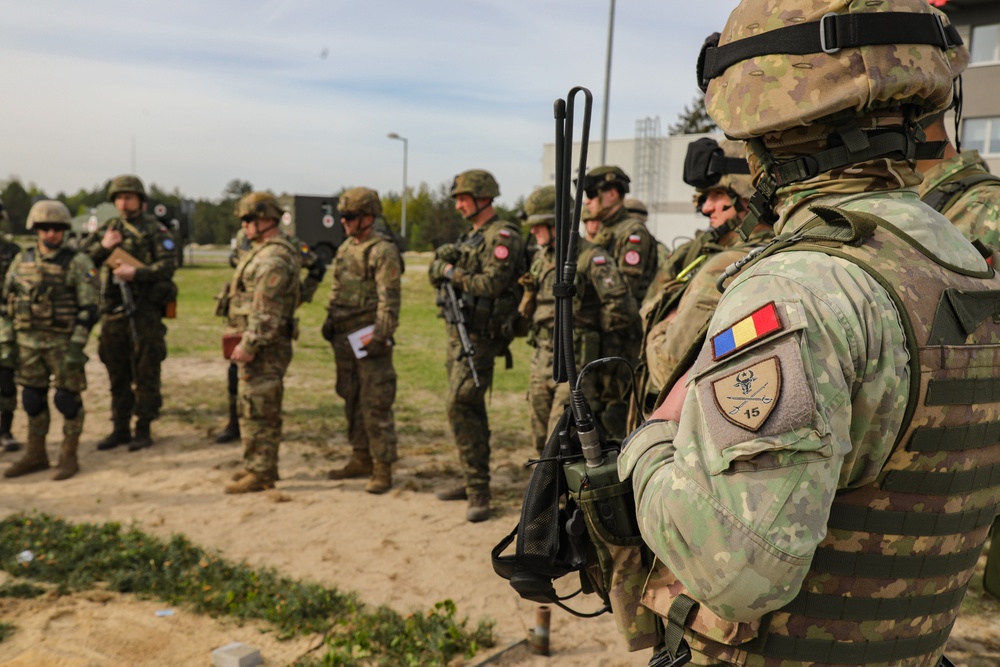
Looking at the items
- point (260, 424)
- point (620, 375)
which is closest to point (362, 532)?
point (260, 424)

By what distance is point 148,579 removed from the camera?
461 cm

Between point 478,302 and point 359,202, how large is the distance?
1.36 metres

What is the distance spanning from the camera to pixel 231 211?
31.0m

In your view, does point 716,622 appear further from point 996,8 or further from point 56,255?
point 996,8

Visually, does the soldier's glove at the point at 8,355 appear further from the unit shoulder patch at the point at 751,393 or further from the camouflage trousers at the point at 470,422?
the unit shoulder patch at the point at 751,393

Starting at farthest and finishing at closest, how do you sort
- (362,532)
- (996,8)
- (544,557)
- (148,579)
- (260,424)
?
1. (996,8)
2. (260,424)
3. (362,532)
4. (148,579)
5. (544,557)

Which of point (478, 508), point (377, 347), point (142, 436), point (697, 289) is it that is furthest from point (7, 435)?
point (697, 289)

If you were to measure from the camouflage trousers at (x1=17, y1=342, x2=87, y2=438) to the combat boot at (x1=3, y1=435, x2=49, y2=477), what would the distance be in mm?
57

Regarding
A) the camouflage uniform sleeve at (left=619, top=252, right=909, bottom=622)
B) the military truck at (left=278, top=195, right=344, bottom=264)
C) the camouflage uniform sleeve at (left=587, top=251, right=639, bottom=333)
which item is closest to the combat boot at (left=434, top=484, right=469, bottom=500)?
the camouflage uniform sleeve at (left=587, top=251, right=639, bottom=333)

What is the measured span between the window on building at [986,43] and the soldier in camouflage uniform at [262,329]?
889 inches

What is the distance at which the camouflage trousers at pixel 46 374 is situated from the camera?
21.9 feet

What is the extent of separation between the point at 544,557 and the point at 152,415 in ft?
22.7

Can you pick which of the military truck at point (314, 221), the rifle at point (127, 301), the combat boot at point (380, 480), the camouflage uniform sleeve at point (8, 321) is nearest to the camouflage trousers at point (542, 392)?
the combat boot at point (380, 480)

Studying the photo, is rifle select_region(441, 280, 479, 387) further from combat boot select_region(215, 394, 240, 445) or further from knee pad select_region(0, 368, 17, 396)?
knee pad select_region(0, 368, 17, 396)
